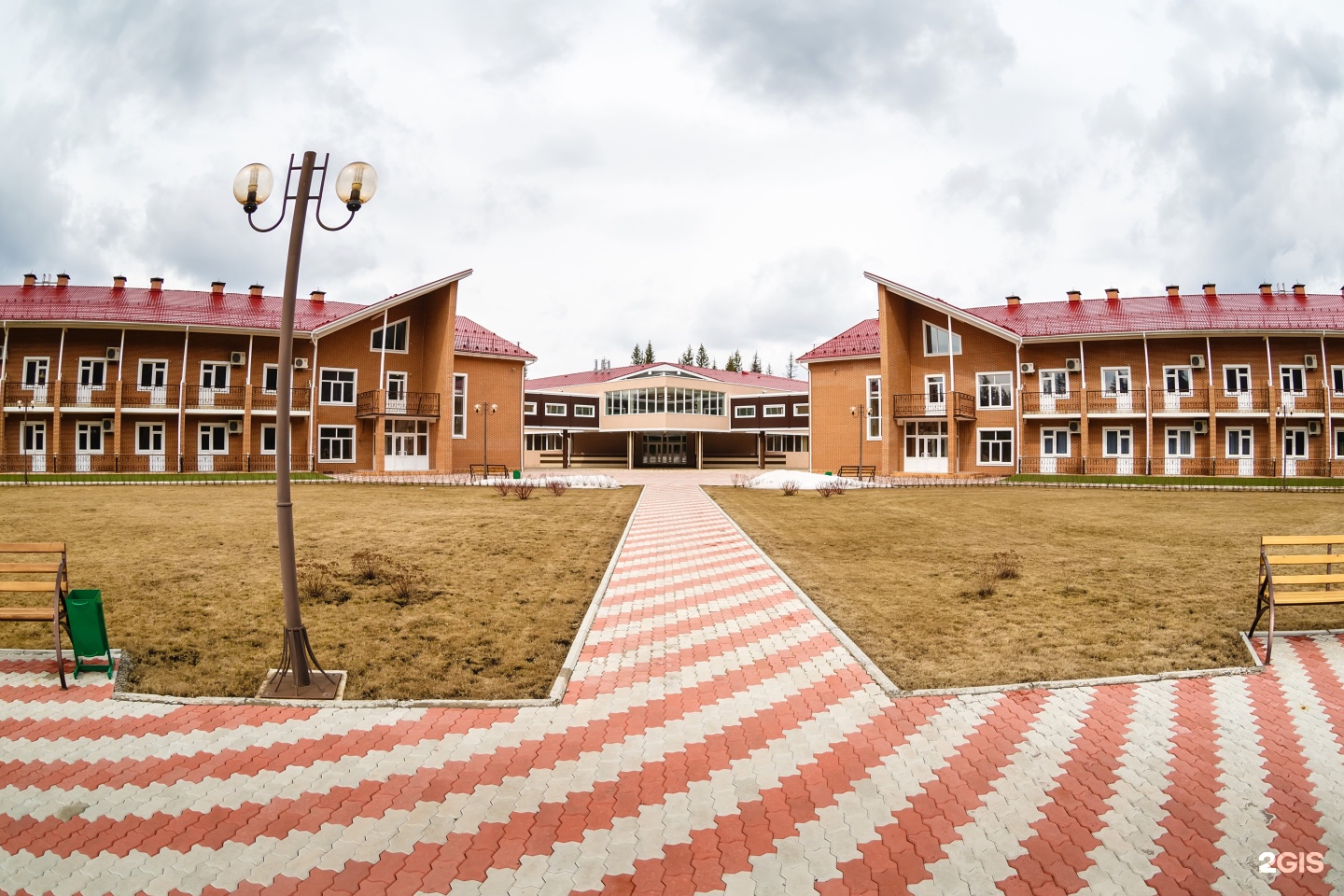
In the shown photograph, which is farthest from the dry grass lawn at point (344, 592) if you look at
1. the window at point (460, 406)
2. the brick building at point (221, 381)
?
the window at point (460, 406)

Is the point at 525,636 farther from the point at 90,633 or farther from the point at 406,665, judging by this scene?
the point at 90,633

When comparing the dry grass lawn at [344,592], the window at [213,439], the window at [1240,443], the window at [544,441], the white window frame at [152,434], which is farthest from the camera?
the window at [544,441]

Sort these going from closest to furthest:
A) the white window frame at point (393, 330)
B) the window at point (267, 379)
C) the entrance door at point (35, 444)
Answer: the entrance door at point (35, 444)
the window at point (267, 379)
the white window frame at point (393, 330)

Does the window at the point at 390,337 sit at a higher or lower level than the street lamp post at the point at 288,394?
higher

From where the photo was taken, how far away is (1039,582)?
8945mm

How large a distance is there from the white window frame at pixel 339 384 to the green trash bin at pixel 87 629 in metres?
26.7

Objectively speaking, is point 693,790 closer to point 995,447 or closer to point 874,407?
point 995,447

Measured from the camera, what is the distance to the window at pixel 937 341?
31.8 meters

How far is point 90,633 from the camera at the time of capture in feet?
18.5

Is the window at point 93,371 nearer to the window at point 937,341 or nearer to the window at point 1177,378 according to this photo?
the window at point 937,341

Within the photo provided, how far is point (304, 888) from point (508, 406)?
1298 inches

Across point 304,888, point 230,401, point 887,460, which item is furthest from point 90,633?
point 887,460

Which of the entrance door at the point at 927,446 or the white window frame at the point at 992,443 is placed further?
the entrance door at the point at 927,446

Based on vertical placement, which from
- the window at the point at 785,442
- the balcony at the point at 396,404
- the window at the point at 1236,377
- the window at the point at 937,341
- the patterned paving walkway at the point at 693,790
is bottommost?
the patterned paving walkway at the point at 693,790
